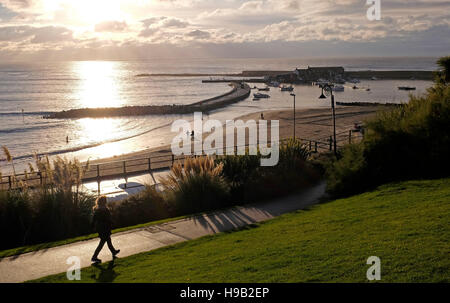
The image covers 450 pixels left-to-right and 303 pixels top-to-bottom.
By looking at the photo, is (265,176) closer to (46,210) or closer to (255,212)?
(255,212)

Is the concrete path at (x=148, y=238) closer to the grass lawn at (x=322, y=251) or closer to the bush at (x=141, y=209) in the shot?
the grass lawn at (x=322, y=251)

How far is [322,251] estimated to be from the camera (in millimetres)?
7328

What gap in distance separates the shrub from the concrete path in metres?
0.79

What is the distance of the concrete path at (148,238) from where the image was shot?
873 cm

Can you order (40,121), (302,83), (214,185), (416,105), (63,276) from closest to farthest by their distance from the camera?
(63,276) < (214,185) < (416,105) < (40,121) < (302,83)


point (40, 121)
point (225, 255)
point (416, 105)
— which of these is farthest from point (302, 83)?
point (225, 255)

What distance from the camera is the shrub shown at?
13.3 metres

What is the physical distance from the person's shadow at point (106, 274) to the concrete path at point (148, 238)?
45 cm

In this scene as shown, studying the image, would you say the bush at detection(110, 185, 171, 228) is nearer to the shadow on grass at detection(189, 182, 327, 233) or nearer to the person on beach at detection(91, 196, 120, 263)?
the shadow on grass at detection(189, 182, 327, 233)

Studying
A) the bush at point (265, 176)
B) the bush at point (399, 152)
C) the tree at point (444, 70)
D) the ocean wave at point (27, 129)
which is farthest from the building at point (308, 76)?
the bush at point (399, 152)

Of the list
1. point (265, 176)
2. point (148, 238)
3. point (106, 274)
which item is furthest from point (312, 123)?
point (106, 274)
